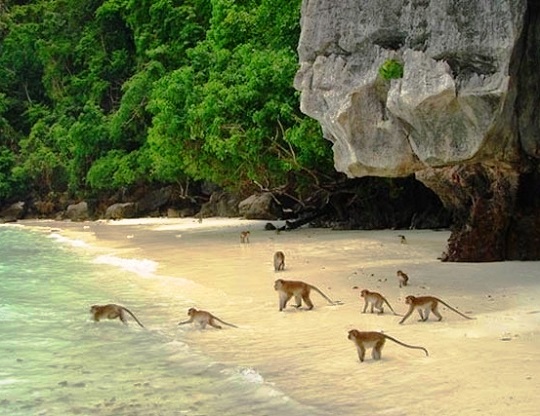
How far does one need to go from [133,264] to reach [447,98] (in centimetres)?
844

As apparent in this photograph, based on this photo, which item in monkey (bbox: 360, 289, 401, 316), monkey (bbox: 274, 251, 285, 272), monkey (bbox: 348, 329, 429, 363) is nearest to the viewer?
monkey (bbox: 348, 329, 429, 363)

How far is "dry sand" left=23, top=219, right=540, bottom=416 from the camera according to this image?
5973 mm

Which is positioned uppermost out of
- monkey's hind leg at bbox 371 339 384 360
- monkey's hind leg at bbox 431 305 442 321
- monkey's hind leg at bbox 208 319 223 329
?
monkey's hind leg at bbox 431 305 442 321

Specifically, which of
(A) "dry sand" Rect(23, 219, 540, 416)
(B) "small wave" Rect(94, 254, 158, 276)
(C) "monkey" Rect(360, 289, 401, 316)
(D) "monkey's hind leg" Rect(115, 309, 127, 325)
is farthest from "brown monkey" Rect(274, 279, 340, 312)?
(B) "small wave" Rect(94, 254, 158, 276)

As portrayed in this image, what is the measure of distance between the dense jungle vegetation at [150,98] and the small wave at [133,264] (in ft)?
18.5

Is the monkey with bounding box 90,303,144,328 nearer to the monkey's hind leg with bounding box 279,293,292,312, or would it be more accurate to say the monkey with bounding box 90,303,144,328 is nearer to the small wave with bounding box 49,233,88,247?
the monkey's hind leg with bounding box 279,293,292,312

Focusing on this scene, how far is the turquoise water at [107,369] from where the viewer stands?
619 centimetres

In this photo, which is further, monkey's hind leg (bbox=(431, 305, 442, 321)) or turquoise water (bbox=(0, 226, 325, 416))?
monkey's hind leg (bbox=(431, 305, 442, 321))

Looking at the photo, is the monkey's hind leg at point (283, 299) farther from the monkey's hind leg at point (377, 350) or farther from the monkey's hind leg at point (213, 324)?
the monkey's hind leg at point (377, 350)

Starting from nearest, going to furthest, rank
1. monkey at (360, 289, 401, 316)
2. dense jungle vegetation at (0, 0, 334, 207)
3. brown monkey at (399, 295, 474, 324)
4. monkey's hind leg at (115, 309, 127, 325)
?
brown monkey at (399, 295, 474, 324)
monkey at (360, 289, 401, 316)
monkey's hind leg at (115, 309, 127, 325)
dense jungle vegetation at (0, 0, 334, 207)

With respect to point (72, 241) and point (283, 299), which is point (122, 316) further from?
point (72, 241)

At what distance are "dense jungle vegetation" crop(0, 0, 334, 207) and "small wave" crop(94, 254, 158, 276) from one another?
18.5ft

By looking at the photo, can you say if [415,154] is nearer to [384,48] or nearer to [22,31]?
[384,48]

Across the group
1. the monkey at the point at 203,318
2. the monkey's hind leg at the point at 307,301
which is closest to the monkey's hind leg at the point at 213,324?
the monkey at the point at 203,318
